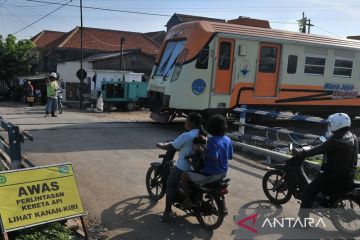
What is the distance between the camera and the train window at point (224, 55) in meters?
12.6

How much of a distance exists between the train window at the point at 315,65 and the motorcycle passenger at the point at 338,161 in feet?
30.9

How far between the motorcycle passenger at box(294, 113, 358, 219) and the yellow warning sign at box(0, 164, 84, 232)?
2921 mm

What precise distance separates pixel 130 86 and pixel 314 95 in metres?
11.7

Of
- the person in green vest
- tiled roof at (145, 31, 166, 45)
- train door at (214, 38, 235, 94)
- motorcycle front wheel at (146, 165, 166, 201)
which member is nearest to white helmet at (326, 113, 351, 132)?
motorcycle front wheel at (146, 165, 166, 201)

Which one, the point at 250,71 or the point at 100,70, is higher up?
the point at 250,71

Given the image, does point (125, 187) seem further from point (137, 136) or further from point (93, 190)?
Answer: point (137, 136)

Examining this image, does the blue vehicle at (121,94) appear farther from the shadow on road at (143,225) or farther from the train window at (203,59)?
the shadow on road at (143,225)

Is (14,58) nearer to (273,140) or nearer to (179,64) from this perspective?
(179,64)

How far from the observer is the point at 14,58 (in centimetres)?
3581

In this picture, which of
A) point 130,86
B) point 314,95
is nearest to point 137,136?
point 314,95

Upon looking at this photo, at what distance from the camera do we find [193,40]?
41.1 feet

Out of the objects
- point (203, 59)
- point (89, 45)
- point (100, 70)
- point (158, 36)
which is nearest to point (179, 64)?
point (203, 59)

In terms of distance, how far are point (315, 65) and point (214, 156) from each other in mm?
10222

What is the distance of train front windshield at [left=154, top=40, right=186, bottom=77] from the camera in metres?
13.2
